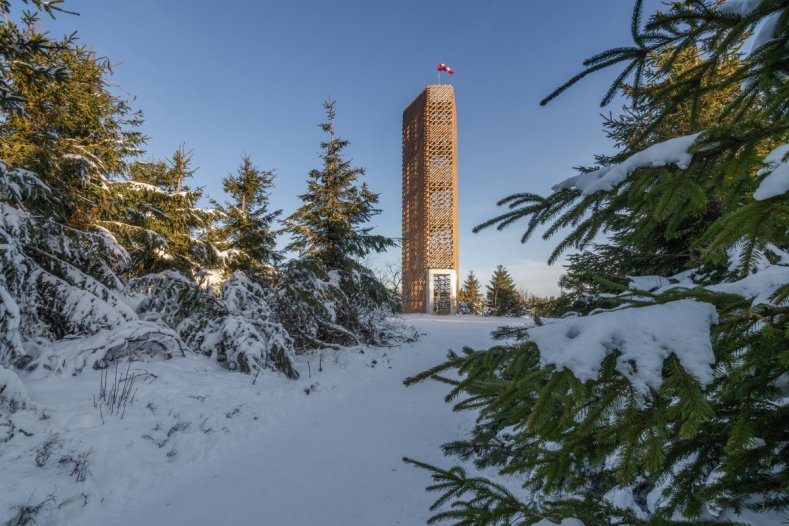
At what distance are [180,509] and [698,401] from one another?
12.0 ft

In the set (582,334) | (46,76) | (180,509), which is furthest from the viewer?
(46,76)

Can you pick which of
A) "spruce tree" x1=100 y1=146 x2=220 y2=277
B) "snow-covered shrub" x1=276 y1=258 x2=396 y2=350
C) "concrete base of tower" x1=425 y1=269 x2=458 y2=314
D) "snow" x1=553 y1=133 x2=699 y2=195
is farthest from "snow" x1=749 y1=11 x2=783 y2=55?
"concrete base of tower" x1=425 y1=269 x2=458 y2=314

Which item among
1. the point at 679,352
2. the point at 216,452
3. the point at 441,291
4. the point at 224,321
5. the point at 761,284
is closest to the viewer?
the point at 679,352

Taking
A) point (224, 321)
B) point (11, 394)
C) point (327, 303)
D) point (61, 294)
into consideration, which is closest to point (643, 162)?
point (11, 394)

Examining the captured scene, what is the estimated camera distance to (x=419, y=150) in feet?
70.8

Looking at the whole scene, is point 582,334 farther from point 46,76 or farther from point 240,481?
point 46,76

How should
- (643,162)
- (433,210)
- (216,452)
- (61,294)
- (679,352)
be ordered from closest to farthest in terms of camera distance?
(679,352) < (643,162) < (216,452) < (61,294) < (433,210)

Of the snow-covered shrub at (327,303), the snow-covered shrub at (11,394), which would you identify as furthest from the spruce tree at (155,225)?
the snow-covered shrub at (11,394)

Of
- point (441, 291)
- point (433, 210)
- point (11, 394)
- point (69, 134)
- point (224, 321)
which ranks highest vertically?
point (433, 210)

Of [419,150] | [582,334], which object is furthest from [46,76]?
[419,150]

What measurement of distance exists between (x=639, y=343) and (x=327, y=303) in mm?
7839

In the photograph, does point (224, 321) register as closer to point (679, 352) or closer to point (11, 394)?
point (11, 394)

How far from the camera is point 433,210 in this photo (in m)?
20.5

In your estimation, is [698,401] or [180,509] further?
[180,509]
